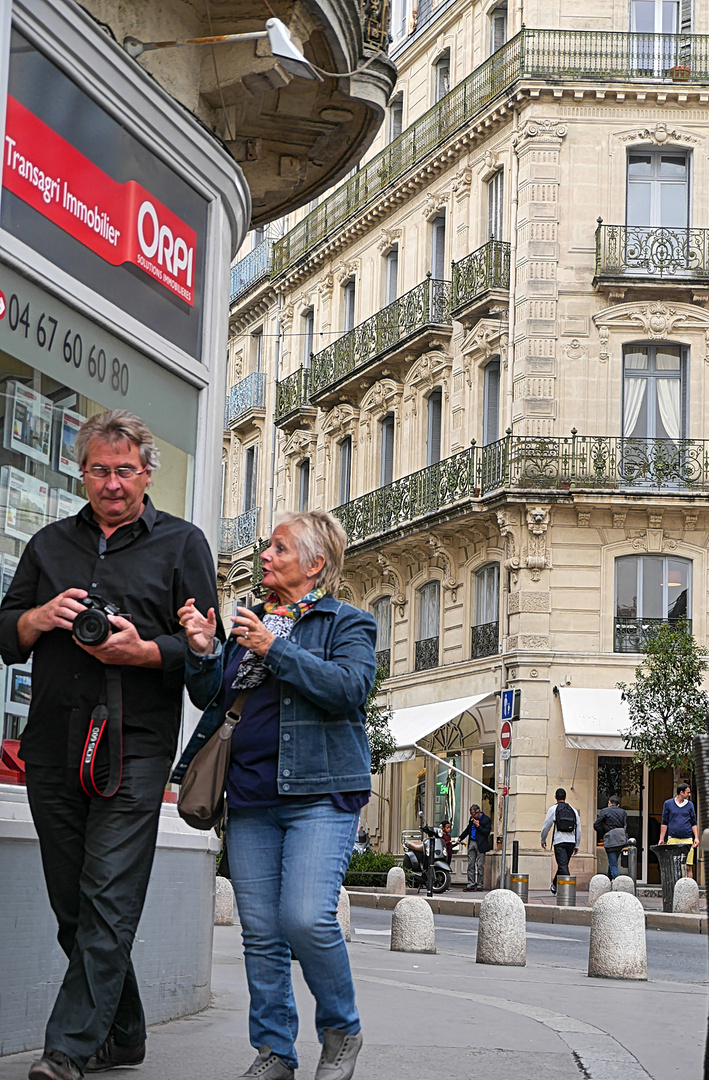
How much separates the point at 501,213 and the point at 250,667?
3197 cm

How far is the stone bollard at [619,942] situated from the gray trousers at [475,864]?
19.5 meters

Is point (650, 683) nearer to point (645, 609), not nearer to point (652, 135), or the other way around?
point (645, 609)

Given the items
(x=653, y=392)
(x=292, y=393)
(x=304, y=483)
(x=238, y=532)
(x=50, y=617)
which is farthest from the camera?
(x=238, y=532)

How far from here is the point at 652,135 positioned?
3466 cm

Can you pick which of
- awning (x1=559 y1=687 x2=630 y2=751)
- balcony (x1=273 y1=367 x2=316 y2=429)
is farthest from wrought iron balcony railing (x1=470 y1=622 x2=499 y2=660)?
balcony (x1=273 y1=367 x2=316 y2=429)

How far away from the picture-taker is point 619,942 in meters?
11.4

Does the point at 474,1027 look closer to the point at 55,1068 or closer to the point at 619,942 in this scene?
the point at 55,1068

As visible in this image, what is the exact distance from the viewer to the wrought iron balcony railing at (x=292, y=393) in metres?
45.4

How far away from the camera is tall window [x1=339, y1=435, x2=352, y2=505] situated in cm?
4338

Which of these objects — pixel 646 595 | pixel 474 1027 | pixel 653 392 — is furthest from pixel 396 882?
pixel 474 1027

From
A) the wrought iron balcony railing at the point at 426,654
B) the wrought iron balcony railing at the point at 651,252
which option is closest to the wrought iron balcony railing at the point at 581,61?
the wrought iron balcony railing at the point at 651,252

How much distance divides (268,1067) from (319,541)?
1590mm

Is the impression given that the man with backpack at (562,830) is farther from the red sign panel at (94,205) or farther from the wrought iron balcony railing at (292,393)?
the wrought iron balcony railing at (292,393)

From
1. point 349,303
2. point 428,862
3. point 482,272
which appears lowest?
point 428,862
